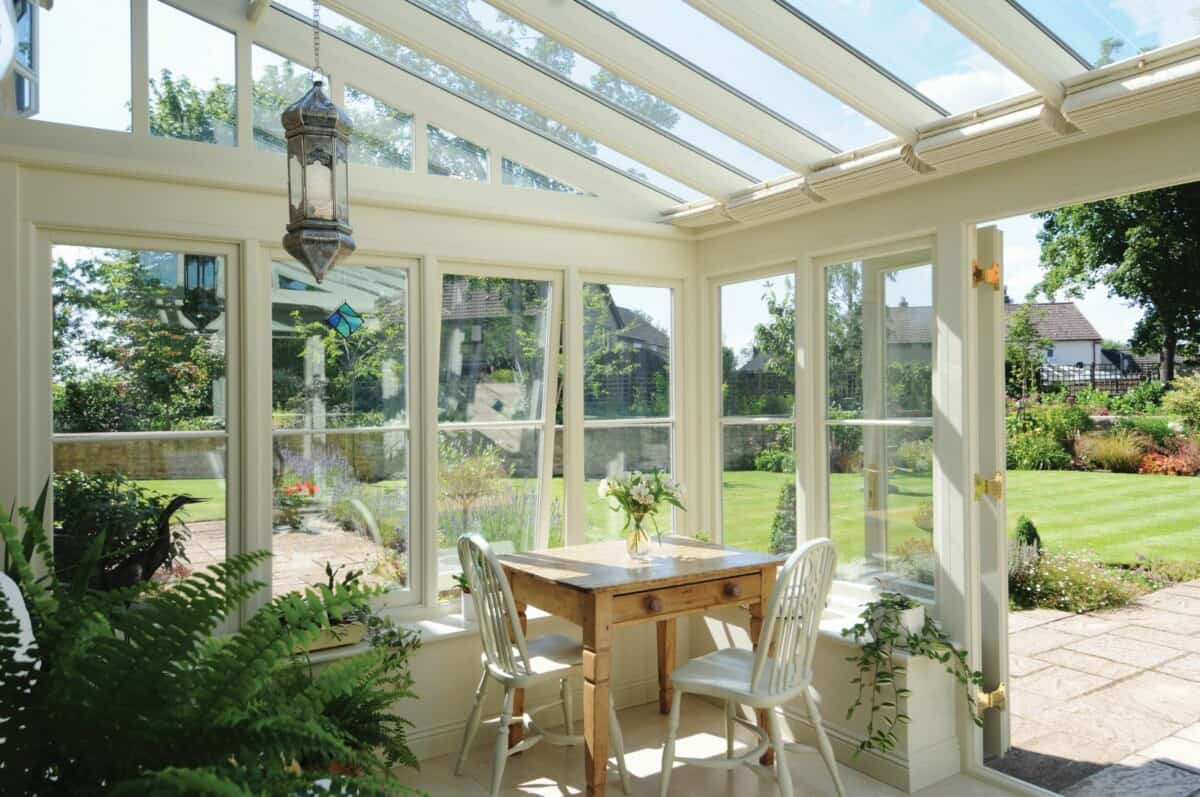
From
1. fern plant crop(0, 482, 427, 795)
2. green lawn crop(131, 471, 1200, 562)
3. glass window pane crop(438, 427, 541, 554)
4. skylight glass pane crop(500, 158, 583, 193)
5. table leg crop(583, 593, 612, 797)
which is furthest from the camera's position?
skylight glass pane crop(500, 158, 583, 193)

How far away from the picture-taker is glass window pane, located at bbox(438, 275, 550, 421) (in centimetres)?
405

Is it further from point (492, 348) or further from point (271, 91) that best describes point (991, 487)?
point (271, 91)

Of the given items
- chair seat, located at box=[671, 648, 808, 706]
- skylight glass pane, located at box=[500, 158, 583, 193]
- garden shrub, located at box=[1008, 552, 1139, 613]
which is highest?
skylight glass pane, located at box=[500, 158, 583, 193]

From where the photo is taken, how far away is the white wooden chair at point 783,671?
120 inches

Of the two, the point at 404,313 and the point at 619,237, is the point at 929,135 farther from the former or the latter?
the point at 404,313

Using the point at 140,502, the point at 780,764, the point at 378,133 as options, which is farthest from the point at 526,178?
the point at 780,764

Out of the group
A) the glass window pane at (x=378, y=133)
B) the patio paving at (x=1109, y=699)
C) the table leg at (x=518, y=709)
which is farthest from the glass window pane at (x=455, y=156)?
the patio paving at (x=1109, y=699)

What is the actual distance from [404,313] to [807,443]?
1991mm

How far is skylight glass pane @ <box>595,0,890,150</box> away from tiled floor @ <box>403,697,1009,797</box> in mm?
2542

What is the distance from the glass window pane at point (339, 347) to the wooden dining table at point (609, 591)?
0.95 meters

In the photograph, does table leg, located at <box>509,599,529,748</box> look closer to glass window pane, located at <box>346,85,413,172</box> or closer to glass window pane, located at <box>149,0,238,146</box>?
glass window pane, located at <box>346,85,413,172</box>

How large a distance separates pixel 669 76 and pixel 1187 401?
6.97m

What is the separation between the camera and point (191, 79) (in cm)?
339

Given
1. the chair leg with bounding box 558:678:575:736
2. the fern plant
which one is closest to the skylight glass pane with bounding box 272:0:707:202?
the chair leg with bounding box 558:678:575:736
